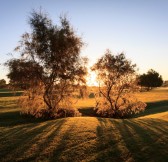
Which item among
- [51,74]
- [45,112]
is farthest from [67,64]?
[45,112]

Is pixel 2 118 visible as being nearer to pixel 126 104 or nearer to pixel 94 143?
pixel 126 104

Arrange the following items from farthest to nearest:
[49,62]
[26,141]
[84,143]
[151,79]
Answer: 1. [151,79]
2. [49,62]
3. [26,141]
4. [84,143]

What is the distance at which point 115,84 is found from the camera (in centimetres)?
5022

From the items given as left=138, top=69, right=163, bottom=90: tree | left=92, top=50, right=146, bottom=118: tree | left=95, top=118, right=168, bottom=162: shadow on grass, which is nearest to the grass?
left=95, top=118, right=168, bottom=162: shadow on grass

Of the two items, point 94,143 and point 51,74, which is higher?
point 51,74

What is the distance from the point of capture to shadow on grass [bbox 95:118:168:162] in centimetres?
1641

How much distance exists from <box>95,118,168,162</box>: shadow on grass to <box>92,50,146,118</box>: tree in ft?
85.3

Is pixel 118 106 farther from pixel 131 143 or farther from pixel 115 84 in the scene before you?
pixel 131 143

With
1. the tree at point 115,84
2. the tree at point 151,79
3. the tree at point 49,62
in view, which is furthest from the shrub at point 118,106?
the tree at point 151,79

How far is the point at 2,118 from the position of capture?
153 feet

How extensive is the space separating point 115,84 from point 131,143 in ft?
104

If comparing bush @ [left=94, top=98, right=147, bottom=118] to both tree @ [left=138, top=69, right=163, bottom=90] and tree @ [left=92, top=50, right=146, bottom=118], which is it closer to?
tree @ [left=92, top=50, right=146, bottom=118]

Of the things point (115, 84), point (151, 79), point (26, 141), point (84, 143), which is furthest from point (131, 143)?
point (151, 79)

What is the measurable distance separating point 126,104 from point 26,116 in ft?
60.5
